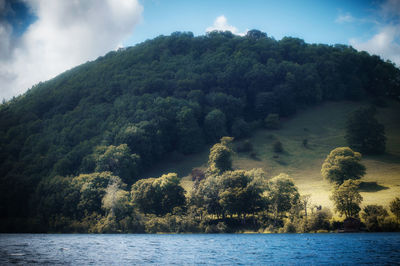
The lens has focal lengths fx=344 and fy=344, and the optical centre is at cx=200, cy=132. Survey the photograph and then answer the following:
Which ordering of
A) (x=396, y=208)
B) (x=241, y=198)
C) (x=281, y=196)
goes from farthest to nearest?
(x=241, y=198)
(x=281, y=196)
(x=396, y=208)

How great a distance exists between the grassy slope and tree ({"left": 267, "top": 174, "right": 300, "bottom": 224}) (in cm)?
751

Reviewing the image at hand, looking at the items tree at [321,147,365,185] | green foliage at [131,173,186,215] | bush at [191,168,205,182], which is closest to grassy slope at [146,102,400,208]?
bush at [191,168,205,182]

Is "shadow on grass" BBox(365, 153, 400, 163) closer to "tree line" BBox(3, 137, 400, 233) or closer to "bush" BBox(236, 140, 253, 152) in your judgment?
"tree line" BBox(3, 137, 400, 233)

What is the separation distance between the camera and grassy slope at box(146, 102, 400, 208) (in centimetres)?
10159

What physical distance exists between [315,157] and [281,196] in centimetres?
4979

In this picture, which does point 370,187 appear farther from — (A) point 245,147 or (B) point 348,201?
(A) point 245,147

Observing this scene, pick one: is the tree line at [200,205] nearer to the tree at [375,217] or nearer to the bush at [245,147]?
the tree at [375,217]

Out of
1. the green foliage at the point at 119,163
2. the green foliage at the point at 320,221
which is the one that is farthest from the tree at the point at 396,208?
the green foliage at the point at 119,163

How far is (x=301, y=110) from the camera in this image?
193 metres

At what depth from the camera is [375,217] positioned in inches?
2972

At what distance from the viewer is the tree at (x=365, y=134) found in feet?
433

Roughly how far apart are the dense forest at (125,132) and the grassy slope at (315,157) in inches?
323

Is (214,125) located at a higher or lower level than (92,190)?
higher

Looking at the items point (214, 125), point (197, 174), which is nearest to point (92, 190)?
point (197, 174)
